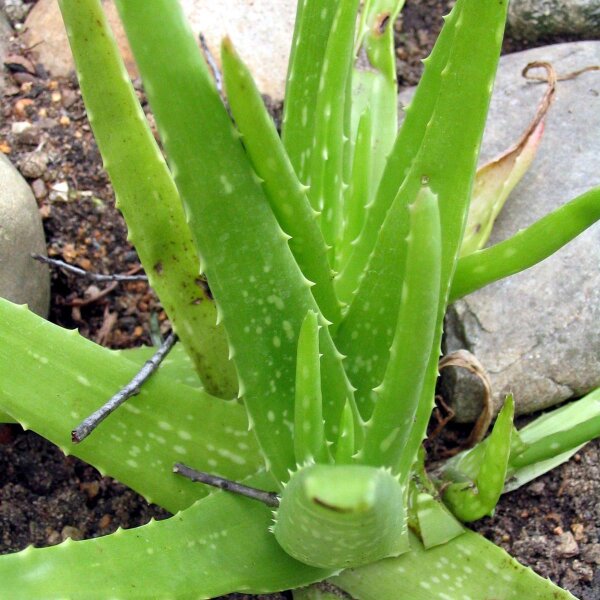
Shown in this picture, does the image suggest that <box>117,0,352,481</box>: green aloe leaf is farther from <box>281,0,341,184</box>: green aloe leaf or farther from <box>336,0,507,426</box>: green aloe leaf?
<box>281,0,341,184</box>: green aloe leaf

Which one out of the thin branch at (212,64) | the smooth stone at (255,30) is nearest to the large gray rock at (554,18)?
the smooth stone at (255,30)

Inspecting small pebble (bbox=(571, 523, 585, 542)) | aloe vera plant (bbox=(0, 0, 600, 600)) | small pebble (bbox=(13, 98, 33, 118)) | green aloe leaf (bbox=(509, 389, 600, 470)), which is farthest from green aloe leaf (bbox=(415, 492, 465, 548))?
small pebble (bbox=(13, 98, 33, 118))

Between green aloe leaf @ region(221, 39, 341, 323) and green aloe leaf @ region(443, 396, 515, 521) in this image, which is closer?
green aloe leaf @ region(221, 39, 341, 323)

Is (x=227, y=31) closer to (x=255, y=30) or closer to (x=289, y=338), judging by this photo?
(x=255, y=30)

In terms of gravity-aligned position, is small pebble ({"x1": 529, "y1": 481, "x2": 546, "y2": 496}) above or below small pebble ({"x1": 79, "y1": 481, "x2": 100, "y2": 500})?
above

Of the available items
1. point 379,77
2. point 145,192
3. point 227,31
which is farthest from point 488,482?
point 227,31

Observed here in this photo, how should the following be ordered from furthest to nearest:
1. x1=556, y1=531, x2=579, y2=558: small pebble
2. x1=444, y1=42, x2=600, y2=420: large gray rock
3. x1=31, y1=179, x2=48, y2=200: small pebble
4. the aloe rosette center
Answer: x1=31, y1=179, x2=48, y2=200: small pebble, x1=444, y1=42, x2=600, y2=420: large gray rock, x1=556, y1=531, x2=579, y2=558: small pebble, the aloe rosette center
